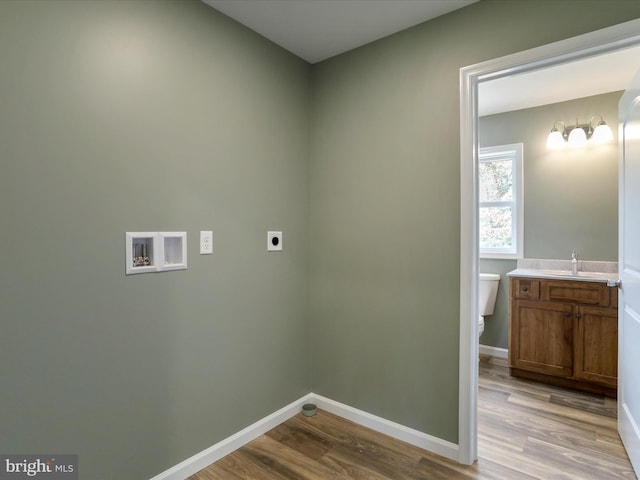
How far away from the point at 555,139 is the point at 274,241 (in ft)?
8.99

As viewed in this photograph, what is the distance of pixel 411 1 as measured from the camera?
180 cm

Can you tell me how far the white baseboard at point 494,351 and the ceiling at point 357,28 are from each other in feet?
8.05

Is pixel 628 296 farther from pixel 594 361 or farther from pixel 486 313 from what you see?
pixel 486 313

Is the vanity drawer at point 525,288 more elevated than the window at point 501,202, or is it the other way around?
the window at point 501,202

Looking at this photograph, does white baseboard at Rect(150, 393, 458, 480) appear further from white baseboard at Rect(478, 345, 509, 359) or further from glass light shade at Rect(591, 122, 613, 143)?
glass light shade at Rect(591, 122, 613, 143)

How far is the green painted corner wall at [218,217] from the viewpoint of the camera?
1.32 metres

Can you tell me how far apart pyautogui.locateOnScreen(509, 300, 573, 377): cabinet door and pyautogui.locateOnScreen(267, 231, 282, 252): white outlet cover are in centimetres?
219

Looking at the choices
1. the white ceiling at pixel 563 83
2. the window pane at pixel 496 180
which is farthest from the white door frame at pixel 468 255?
the window pane at pixel 496 180

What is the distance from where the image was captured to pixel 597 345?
2.69 m

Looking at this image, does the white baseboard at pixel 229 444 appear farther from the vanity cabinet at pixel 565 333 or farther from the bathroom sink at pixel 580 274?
the bathroom sink at pixel 580 274

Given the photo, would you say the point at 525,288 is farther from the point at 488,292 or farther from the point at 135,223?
the point at 135,223

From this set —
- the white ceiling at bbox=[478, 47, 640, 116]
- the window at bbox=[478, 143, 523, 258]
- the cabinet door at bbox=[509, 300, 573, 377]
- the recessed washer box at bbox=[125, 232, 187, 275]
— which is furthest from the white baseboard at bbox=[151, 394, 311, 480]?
the white ceiling at bbox=[478, 47, 640, 116]

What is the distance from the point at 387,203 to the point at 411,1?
109 cm

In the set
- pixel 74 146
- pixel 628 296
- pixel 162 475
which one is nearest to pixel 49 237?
pixel 74 146
